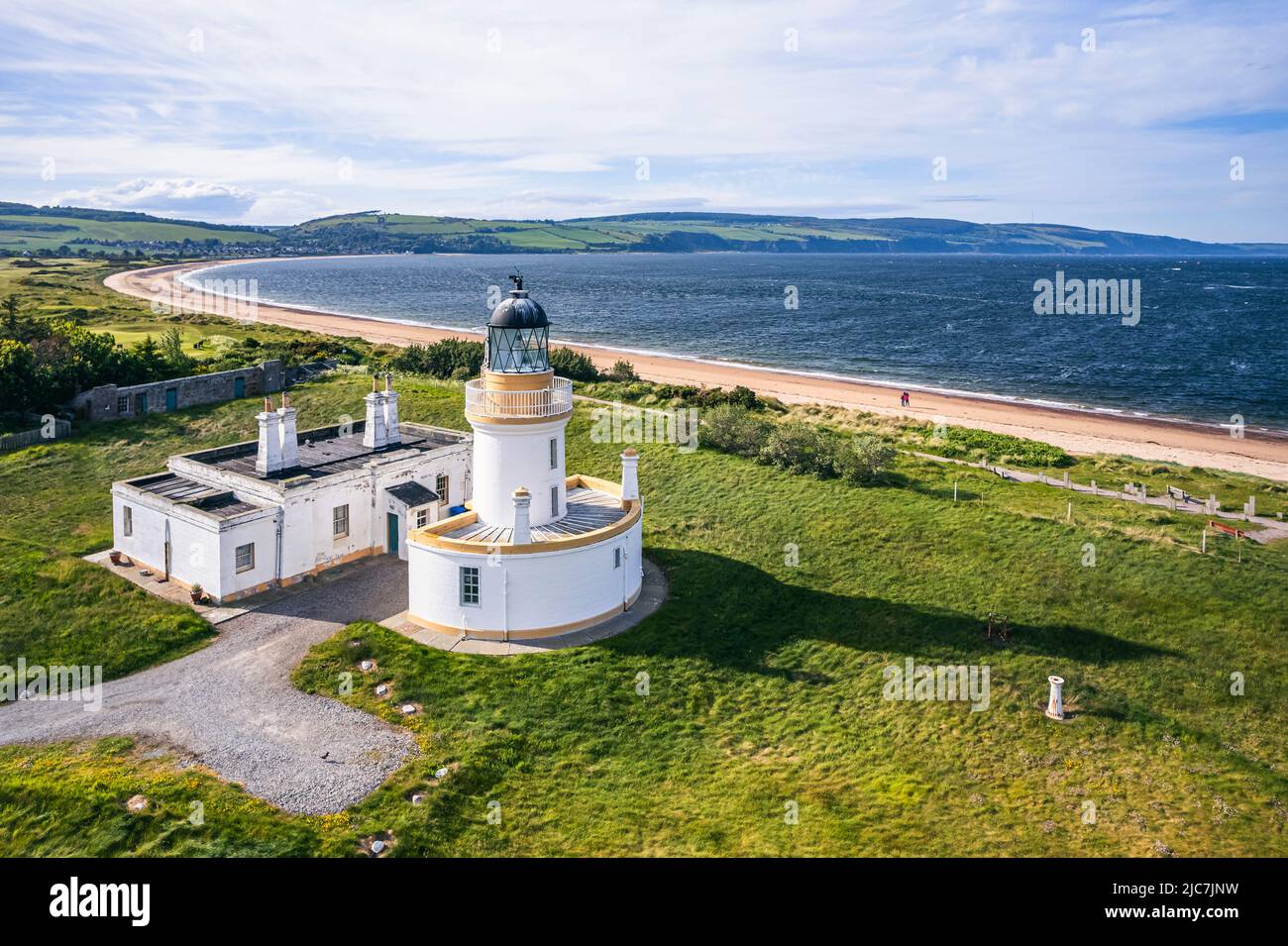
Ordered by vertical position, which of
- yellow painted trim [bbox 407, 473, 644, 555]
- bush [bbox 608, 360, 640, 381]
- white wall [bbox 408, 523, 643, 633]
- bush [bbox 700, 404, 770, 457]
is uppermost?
bush [bbox 608, 360, 640, 381]

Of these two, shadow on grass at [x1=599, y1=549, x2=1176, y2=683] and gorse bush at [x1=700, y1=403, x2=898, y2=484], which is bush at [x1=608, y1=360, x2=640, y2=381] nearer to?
gorse bush at [x1=700, y1=403, x2=898, y2=484]

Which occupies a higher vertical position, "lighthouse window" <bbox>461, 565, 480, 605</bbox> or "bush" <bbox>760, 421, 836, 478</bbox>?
"bush" <bbox>760, 421, 836, 478</bbox>

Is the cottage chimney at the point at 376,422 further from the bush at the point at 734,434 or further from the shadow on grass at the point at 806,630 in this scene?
the bush at the point at 734,434

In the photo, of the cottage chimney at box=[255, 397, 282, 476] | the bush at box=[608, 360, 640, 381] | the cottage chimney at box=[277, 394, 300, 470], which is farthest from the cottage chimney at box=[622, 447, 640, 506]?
the bush at box=[608, 360, 640, 381]

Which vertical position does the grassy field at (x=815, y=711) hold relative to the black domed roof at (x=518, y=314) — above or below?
below

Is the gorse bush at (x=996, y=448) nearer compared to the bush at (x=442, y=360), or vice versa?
the gorse bush at (x=996, y=448)

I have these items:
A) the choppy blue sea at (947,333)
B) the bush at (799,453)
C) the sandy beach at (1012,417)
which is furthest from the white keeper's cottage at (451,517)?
the choppy blue sea at (947,333)

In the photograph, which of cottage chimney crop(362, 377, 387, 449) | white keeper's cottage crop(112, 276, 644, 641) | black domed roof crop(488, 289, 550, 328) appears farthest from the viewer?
cottage chimney crop(362, 377, 387, 449)

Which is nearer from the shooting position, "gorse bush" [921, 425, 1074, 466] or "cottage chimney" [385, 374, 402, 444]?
"cottage chimney" [385, 374, 402, 444]
